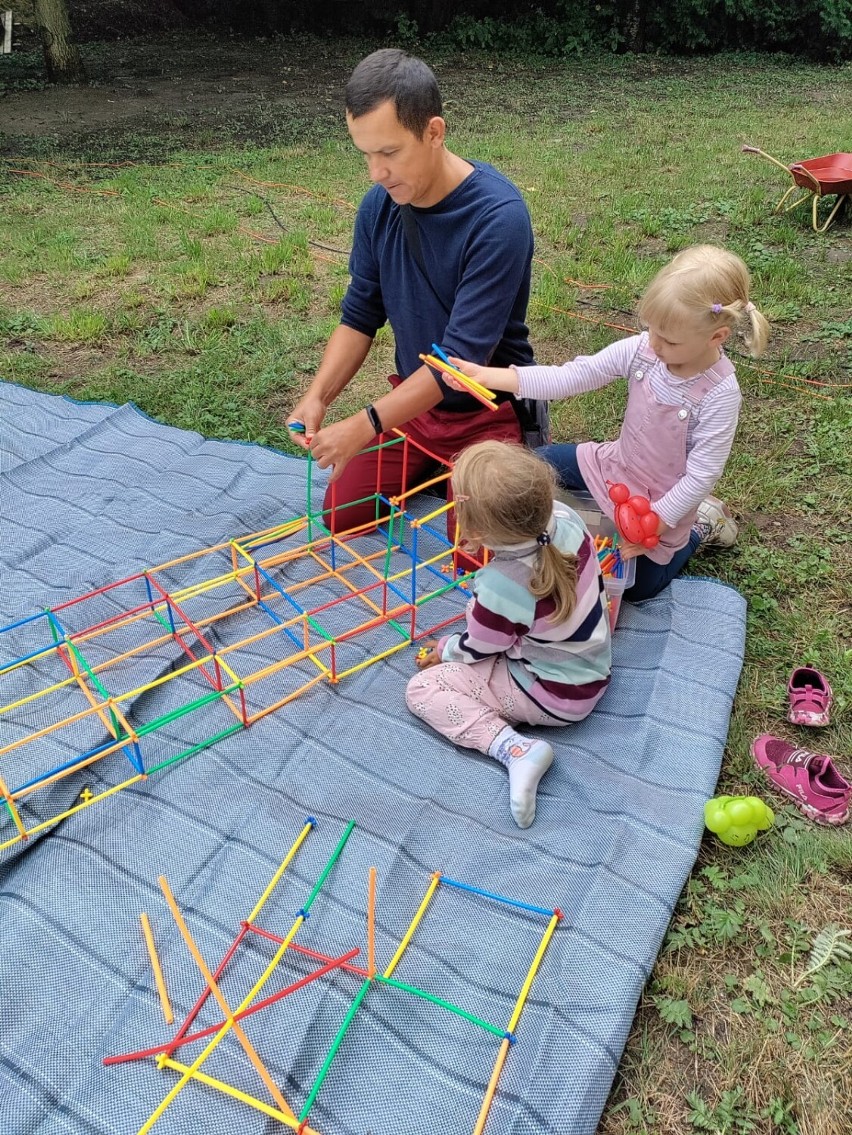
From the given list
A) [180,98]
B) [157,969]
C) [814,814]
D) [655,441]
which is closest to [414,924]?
[157,969]

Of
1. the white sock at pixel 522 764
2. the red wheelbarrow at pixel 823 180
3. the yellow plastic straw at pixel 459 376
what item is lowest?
the white sock at pixel 522 764

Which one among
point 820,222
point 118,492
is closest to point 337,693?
point 118,492

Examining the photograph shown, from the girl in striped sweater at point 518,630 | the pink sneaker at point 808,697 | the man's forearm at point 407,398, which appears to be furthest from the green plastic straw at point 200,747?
the pink sneaker at point 808,697

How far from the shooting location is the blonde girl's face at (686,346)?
236 cm

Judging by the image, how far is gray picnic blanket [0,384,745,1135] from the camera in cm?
163

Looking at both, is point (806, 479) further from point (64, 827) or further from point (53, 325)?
point (53, 325)

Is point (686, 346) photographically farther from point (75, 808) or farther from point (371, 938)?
point (75, 808)

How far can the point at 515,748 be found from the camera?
2.19m

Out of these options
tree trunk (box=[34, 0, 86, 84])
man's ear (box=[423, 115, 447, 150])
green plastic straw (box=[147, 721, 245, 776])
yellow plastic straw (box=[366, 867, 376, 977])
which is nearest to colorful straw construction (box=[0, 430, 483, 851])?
green plastic straw (box=[147, 721, 245, 776])

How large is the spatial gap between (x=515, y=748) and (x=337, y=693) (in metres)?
0.59

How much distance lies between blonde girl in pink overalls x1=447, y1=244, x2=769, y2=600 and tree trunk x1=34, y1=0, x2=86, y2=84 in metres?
11.1

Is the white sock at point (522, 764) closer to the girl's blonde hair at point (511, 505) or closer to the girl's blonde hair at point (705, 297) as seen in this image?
the girl's blonde hair at point (511, 505)

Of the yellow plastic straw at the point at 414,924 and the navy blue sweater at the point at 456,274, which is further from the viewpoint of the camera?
the navy blue sweater at the point at 456,274

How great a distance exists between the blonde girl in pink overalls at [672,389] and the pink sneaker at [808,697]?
53 cm
